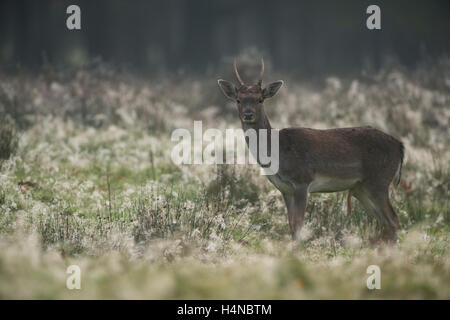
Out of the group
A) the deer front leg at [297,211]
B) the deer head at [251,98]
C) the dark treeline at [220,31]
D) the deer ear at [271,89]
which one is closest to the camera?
the deer front leg at [297,211]

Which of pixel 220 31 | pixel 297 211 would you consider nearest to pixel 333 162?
pixel 297 211

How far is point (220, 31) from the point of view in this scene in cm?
3859

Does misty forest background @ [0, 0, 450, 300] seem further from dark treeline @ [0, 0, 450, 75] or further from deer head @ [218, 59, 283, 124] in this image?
dark treeline @ [0, 0, 450, 75]

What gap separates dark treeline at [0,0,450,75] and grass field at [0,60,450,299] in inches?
703

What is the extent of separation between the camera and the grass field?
481 centimetres

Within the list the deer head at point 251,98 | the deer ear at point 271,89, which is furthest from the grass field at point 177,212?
the deer ear at point 271,89

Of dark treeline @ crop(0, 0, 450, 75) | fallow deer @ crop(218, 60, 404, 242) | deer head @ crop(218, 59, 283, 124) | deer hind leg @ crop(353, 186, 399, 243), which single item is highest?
dark treeline @ crop(0, 0, 450, 75)

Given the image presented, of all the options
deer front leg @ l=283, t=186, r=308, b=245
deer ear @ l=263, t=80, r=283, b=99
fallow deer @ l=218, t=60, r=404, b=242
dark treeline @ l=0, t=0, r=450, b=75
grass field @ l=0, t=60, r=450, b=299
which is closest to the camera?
grass field @ l=0, t=60, r=450, b=299

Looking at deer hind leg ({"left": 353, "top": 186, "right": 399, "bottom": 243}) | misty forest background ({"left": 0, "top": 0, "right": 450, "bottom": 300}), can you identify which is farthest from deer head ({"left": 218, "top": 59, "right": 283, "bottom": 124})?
deer hind leg ({"left": 353, "top": 186, "right": 399, "bottom": 243})

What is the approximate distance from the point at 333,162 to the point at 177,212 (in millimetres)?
1845

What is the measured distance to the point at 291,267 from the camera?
504cm

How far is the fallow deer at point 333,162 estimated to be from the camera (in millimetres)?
6777

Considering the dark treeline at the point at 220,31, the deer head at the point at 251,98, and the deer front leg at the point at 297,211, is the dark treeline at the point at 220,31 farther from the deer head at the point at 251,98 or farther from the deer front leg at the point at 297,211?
the deer front leg at the point at 297,211

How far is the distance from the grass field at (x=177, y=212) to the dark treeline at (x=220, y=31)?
17.9 m
